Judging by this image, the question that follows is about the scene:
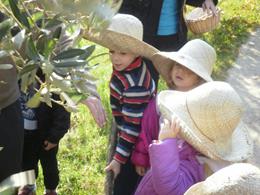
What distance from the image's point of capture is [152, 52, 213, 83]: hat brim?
82.4 inches

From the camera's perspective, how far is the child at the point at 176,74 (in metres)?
2.12

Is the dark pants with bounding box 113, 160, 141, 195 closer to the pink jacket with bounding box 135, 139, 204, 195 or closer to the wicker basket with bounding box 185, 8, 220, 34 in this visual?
the pink jacket with bounding box 135, 139, 204, 195

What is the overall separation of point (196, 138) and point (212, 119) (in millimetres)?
86

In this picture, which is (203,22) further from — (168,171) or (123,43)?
(168,171)

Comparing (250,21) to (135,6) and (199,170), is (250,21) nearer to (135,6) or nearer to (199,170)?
(135,6)

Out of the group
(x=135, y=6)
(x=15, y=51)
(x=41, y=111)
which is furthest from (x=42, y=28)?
(x=135, y=6)

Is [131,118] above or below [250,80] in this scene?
above

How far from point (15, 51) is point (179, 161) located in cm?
103

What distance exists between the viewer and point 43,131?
2561mm

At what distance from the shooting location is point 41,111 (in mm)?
2479

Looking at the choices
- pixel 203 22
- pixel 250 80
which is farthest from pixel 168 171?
pixel 250 80

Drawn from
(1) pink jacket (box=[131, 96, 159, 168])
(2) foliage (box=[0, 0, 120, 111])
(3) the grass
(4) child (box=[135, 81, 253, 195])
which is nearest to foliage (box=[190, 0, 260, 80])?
(3) the grass

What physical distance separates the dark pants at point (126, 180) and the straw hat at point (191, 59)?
0.45 m

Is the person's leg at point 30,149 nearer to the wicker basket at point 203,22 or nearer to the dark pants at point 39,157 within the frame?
the dark pants at point 39,157
